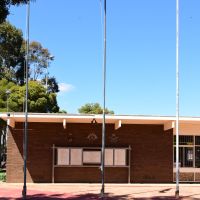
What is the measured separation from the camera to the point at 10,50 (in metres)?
53.2

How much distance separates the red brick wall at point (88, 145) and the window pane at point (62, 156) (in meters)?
0.37

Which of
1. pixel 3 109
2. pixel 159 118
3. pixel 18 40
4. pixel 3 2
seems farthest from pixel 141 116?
pixel 18 40

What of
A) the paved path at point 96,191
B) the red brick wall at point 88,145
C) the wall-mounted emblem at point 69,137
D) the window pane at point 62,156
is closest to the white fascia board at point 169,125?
the red brick wall at point 88,145

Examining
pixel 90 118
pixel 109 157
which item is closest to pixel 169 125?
pixel 109 157

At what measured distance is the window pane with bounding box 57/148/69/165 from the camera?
94.4 feet

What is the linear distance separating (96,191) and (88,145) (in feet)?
16.8

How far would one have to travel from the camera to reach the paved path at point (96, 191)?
72.8 feet

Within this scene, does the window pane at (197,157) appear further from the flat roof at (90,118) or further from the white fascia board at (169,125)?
the white fascia board at (169,125)

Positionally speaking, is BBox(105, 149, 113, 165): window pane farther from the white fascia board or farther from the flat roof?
the white fascia board

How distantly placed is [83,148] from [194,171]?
677cm

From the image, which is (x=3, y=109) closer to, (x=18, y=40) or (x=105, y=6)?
(x=18, y=40)

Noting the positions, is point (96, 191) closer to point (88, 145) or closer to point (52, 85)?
point (88, 145)

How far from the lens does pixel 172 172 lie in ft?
97.1

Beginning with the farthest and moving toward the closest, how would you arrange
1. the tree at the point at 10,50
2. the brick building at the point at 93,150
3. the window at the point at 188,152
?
the tree at the point at 10,50 → the window at the point at 188,152 → the brick building at the point at 93,150
